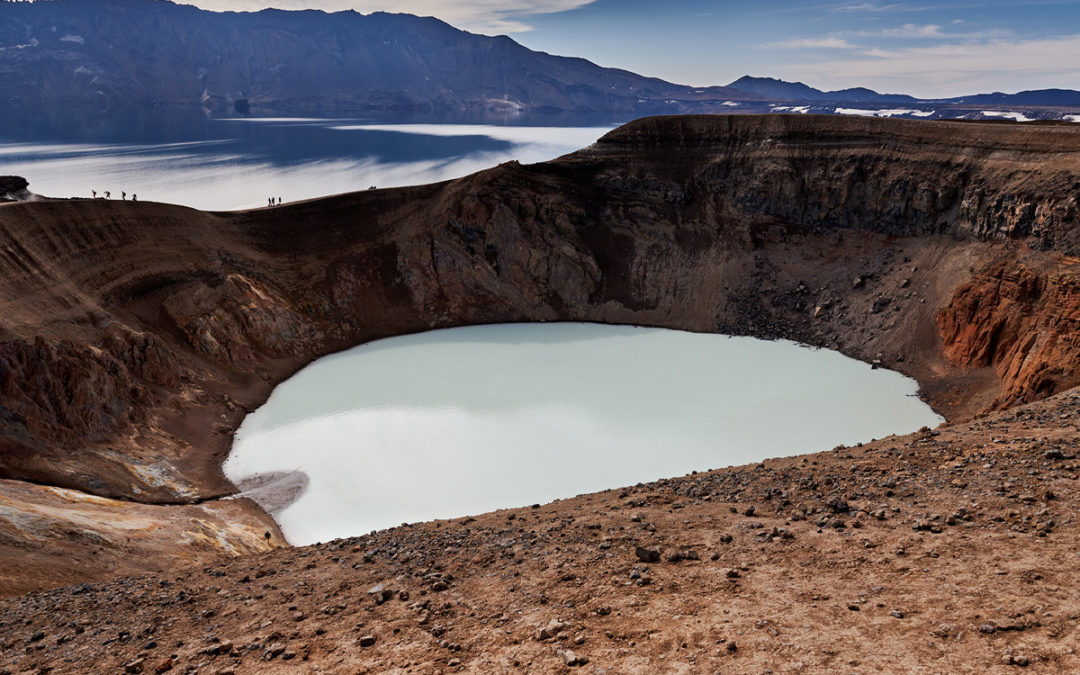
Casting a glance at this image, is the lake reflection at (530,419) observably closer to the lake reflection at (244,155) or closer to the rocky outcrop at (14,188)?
the rocky outcrop at (14,188)

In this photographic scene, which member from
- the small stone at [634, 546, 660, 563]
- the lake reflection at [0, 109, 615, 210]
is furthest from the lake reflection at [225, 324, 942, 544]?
the lake reflection at [0, 109, 615, 210]

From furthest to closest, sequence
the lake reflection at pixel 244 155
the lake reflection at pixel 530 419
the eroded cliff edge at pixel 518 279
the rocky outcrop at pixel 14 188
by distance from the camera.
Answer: the lake reflection at pixel 244 155 → the rocky outcrop at pixel 14 188 → the eroded cliff edge at pixel 518 279 → the lake reflection at pixel 530 419

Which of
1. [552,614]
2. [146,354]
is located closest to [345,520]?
[552,614]

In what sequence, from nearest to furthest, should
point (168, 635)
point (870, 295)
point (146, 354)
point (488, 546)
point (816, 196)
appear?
point (168, 635), point (488, 546), point (146, 354), point (870, 295), point (816, 196)

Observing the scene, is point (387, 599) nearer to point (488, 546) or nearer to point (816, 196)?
point (488, 546)

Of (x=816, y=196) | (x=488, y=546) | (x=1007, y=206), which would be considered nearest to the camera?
(x=488, y=546)

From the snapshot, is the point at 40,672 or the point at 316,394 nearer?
the point at 40,672

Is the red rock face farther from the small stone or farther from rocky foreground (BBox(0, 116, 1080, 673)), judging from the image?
the small stone

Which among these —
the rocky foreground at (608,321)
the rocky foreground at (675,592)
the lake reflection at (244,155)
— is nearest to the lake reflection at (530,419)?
the rocky foreground at (608,321)
